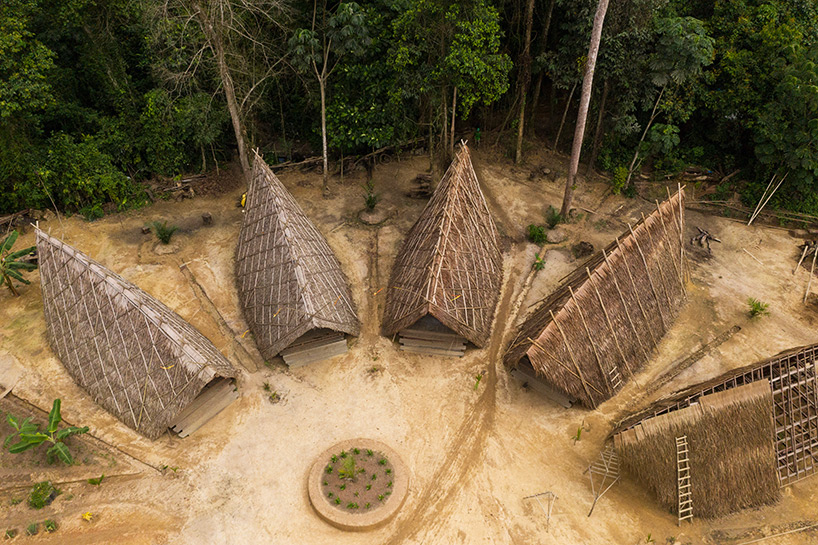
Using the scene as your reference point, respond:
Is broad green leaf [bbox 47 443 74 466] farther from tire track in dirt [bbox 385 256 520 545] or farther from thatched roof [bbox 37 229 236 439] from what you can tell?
tire track in dirt [bbox 385 256 520 545]

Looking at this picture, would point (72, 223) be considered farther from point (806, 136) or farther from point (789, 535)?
point (806, 136)

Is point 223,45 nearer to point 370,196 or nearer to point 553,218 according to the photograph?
point 370,196

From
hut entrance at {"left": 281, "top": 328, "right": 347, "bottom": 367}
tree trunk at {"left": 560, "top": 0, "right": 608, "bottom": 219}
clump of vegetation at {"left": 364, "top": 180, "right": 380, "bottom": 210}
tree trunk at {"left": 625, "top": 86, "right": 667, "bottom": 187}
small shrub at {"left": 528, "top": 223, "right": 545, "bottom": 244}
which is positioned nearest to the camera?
hut entrance at {"left": 281, "top": 328, "right": 347, "bottom": 367}

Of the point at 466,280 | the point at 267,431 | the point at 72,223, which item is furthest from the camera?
the point at 72,223

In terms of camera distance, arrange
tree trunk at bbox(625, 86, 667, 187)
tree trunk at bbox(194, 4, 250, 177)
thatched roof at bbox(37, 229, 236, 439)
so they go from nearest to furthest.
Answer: thatched roof at bbox(37, 229, 236, 439)
tree trunk at bbox(194, 4, 250, 177)
tree trunk at bbox(625, 86, 667, 187)

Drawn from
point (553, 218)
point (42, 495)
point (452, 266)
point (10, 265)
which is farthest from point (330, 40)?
point (42, 495)

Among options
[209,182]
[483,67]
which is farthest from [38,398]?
[483,67]

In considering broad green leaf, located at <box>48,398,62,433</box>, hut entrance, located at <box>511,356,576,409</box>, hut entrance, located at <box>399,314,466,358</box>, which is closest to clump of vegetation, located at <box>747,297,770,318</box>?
hut entrance, located at <box>511,356,576,409</box>
